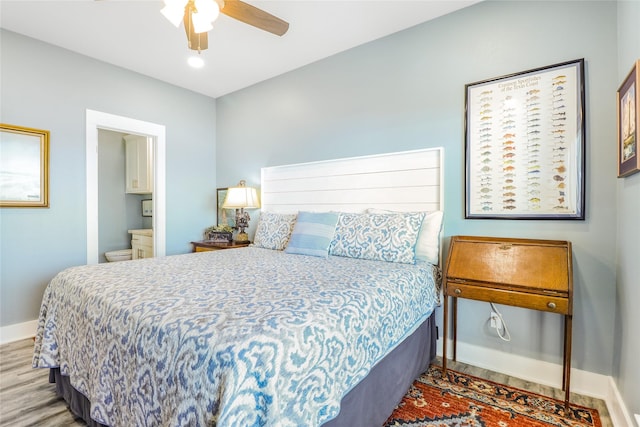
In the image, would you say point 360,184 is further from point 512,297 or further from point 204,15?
point 204,15

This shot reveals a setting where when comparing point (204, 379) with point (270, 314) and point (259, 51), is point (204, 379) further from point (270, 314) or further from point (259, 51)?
point (259, 51)

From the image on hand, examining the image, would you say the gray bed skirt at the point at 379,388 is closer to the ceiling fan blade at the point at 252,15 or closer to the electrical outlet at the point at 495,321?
the electrical outlet at the point at 495,321

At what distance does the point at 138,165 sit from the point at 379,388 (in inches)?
189

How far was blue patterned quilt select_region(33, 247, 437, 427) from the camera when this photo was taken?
842 mm

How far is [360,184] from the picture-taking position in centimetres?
276

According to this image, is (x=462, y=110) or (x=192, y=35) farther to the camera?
(x=462, y=110)

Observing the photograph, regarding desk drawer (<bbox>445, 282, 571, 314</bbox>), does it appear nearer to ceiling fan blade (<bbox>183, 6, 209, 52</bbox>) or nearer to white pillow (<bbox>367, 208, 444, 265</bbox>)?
white pillow (<bbox>367, 208, 444, 265</bbox>)

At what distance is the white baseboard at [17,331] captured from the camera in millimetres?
2557

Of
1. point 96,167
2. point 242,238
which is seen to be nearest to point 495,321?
point 242,238

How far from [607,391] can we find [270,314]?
214 centimetres

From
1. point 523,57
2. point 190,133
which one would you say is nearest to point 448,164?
point 523,57

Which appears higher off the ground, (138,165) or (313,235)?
(138,165)

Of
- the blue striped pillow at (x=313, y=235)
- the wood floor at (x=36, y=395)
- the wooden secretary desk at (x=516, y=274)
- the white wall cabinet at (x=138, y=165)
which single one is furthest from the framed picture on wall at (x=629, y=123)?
the white wall cabinet at (x=138, y=165)

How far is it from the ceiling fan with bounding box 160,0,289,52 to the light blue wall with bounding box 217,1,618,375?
1.04m
